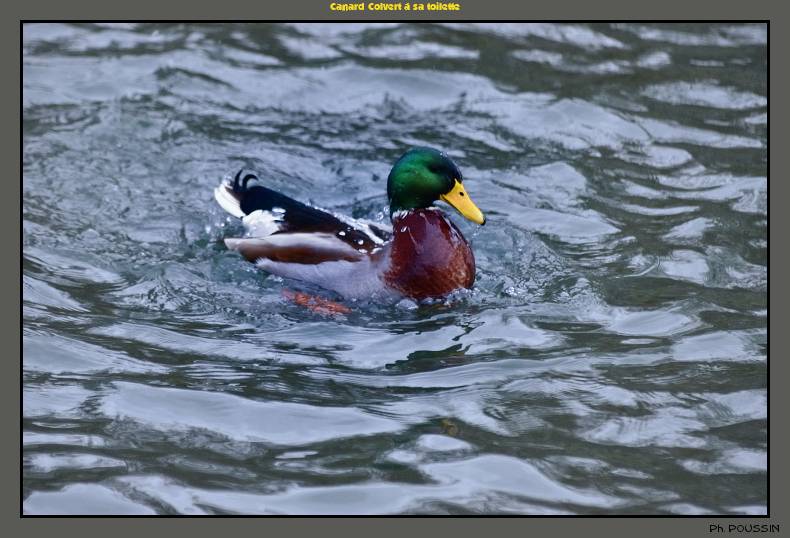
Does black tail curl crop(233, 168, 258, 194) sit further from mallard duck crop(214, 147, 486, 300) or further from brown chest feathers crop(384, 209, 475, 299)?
brown chest feathers crop(384, 209, 475, 299)

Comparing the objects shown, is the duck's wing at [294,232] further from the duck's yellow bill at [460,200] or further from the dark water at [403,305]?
the duck's yellow bill at [460,200]

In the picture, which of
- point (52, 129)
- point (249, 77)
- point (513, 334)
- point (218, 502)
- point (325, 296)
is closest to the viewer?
point (218, 502)

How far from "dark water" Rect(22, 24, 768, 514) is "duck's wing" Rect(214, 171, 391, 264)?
0.26 metres

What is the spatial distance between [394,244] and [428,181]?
0.55m

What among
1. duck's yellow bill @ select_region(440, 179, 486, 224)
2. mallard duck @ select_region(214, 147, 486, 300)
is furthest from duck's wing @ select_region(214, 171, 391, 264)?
duck's yellow bill @ select_region(440, 179, 486, 224)

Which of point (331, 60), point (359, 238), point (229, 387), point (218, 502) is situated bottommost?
point (218, 502)

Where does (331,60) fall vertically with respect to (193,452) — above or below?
above

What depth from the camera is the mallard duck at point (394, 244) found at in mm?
8266

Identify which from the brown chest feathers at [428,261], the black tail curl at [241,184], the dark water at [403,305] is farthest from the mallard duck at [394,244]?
the black tail curl at [241,184]

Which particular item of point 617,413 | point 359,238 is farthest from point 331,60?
point 617,413

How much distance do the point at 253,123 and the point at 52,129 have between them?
2.06 meters

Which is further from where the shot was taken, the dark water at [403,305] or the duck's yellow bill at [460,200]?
the duck's yellow bill at [460,200]

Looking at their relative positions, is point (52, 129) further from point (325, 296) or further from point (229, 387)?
point (229, 387)

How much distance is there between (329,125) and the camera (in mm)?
11688
